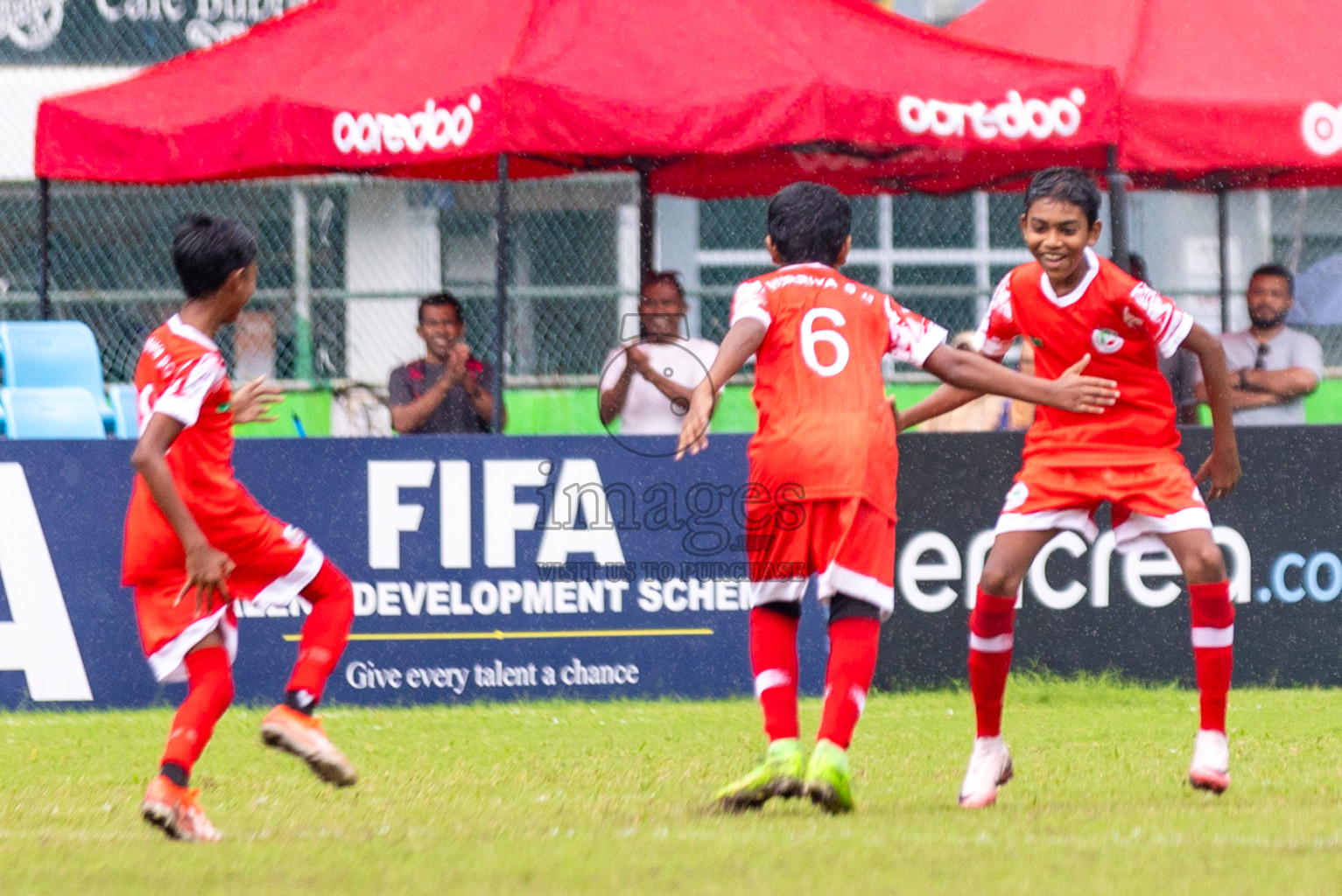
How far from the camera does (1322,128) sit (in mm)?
9383

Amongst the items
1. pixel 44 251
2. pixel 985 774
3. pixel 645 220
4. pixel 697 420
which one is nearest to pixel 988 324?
pixel 697 420

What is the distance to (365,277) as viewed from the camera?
1215 centimetres

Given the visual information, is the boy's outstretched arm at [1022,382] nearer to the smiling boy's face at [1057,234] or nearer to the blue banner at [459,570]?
the smiling boy's face at [1057,234]

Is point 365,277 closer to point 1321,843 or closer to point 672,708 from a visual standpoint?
point 672,708

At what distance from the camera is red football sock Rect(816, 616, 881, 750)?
15.9ft

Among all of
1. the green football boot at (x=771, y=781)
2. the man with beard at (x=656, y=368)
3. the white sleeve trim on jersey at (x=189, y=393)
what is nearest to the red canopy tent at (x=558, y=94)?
the man with beard at (x=656, y=368)

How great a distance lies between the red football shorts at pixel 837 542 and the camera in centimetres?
497

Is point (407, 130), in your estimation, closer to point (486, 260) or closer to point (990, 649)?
point (486, 260)

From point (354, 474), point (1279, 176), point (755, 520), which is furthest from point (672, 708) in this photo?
point (1279, 176)

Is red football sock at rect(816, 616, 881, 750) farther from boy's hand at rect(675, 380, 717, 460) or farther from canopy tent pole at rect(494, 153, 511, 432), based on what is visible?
canopy tent pole at rect(494, 153, 511, 432)

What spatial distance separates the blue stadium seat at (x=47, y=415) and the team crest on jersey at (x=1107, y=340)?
17.9 feet

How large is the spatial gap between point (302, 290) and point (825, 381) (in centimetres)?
781

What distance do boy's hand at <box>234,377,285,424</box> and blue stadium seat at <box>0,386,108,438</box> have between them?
4.37 m

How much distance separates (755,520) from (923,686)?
10.3 ft
